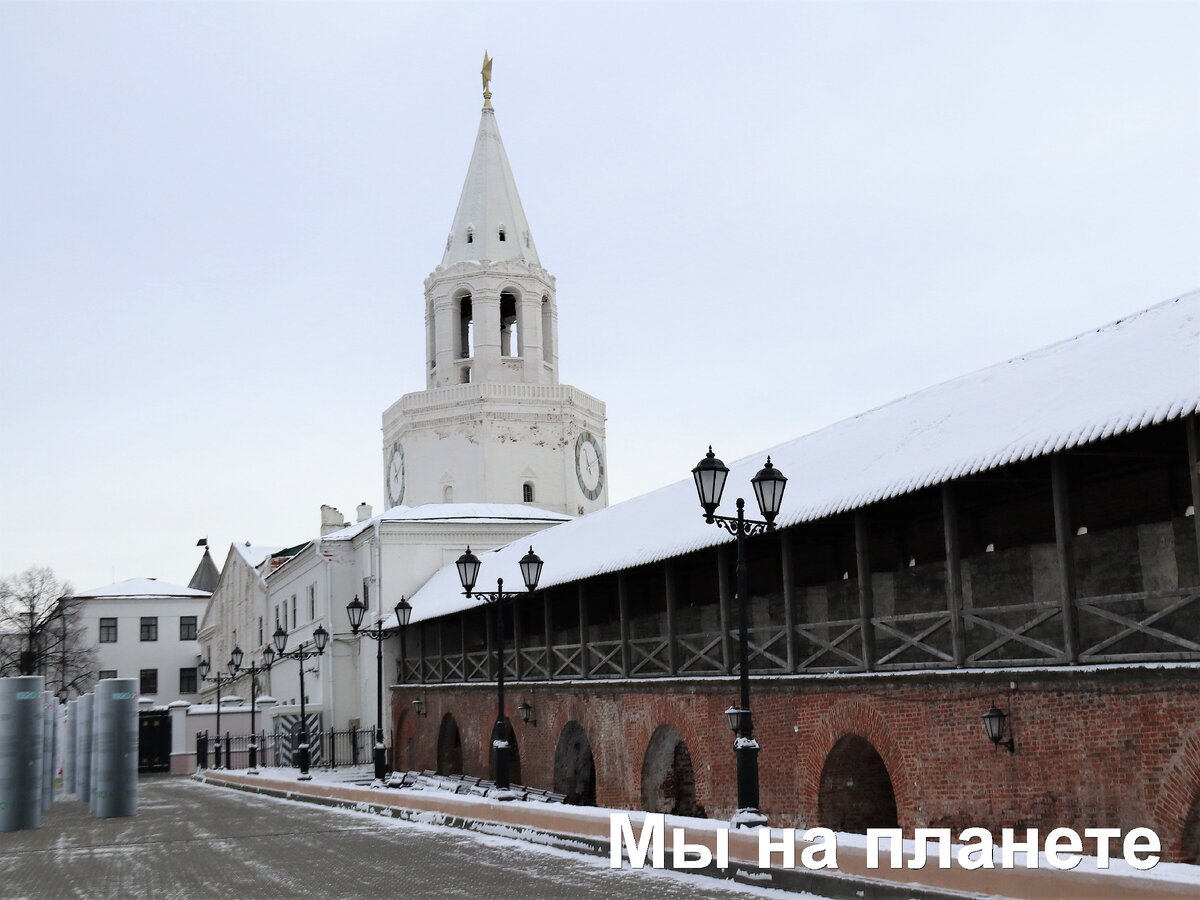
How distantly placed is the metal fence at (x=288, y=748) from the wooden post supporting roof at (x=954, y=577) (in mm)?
29219

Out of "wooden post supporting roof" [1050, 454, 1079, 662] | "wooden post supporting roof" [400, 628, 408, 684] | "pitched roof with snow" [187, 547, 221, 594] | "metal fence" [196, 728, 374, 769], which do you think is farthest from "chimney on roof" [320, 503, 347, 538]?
"wooden post supporting roof" [1050, 454, 1079, 662]

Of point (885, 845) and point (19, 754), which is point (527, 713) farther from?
point (885, 845)

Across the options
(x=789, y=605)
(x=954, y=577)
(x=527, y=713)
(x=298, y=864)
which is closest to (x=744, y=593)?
(x=954, y=577)

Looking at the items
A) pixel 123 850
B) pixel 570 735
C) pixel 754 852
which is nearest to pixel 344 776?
pixel 570 735

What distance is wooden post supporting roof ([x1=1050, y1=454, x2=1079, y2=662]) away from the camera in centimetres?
1345

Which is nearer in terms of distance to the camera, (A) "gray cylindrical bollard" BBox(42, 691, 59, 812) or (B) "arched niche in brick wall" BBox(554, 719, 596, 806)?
(B) "arched niche in brick wall" BBox(554, 719, 596, 806)

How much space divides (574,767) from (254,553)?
129 feet

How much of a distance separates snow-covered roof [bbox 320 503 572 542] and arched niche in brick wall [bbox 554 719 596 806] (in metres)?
15.4

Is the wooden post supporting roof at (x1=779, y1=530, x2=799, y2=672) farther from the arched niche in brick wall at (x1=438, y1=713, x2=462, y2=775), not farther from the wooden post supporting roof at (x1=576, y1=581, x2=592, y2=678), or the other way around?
the arched niche in brick wall at (x1=438, y1=713, x2=462, y2=775)

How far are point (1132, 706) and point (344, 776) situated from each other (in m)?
27.8

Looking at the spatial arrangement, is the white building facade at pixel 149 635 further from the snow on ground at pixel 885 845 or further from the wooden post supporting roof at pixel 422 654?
the snow on ground at pixel 885 845

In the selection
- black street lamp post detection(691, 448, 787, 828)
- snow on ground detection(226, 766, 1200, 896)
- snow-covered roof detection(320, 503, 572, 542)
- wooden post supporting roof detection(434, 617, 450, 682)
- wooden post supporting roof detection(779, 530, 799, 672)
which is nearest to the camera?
snow on ground detection(226, 766, 1200, 896)

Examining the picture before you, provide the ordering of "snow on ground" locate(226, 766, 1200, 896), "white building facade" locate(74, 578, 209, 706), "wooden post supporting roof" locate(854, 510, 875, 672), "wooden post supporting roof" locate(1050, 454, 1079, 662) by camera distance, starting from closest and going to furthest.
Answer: "snow on ground" locate(226, 766, 1200, 896) → "wooden post supporting roof" locate(1050, 454, 1079, 662) → "wooden post supporting roof" locate(854, 510, 875, 672) → "white building facade" locate(74, 578, 209, 706)

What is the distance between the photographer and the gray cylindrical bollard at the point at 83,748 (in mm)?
32188
